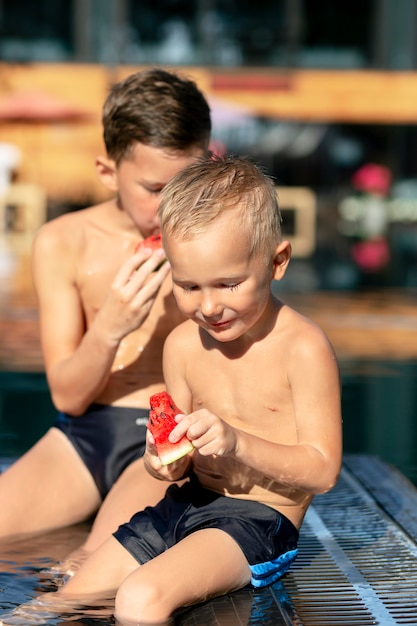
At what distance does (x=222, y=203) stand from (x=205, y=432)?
0.59 metres

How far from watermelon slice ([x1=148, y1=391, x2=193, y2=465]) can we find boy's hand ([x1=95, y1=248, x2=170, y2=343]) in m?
0.57

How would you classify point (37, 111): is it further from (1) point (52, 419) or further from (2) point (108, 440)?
(2) point (108, 440)

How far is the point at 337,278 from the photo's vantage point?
44.0ft

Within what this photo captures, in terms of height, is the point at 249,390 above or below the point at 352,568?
above

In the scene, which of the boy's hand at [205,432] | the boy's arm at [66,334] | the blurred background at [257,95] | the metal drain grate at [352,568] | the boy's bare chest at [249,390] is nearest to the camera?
the boy's hand at [205,432]

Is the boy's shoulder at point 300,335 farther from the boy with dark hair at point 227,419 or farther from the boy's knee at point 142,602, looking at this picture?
the boy's knee at point 142,602

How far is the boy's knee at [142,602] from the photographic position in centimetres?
274

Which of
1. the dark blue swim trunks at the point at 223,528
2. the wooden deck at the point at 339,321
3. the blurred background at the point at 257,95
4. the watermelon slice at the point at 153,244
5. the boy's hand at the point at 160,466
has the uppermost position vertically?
the watermelon slice at the point at 153,244

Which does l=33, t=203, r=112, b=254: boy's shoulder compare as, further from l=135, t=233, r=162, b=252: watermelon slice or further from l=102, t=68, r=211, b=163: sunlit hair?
l=135, t=233, r=162, b=252: watermelon slice

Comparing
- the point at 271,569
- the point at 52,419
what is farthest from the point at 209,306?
the point at 52,419

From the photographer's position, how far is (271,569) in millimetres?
3076

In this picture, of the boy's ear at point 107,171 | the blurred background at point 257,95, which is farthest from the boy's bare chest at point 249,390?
the blurred background at point 257,95

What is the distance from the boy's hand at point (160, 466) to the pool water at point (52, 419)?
0.37 metres

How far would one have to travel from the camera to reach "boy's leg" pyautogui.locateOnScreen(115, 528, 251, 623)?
274cm
